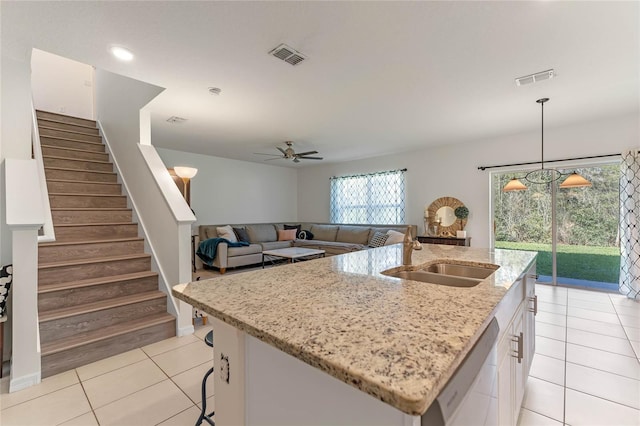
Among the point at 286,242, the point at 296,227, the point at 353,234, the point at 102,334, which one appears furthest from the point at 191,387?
the point at 296,227

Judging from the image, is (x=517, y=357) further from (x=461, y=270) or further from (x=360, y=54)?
(x=360, y=54)

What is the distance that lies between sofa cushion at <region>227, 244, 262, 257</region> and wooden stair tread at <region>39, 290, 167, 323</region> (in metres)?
2.44

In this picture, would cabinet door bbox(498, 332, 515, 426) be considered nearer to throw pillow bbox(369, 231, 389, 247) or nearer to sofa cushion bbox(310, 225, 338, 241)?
throw pillow bbox(369, 231, 389, 247)

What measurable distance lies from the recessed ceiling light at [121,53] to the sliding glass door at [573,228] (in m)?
5.45

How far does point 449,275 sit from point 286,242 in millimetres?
5162

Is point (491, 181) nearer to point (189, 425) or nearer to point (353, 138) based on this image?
point (353, 138)

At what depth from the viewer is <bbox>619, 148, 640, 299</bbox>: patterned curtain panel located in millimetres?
3578

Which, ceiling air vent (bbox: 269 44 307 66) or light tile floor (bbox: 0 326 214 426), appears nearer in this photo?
light tile floor (bbox: 0 326 214 426)

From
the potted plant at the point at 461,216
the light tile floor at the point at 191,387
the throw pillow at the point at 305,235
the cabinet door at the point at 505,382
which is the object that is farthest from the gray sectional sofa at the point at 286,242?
the cabinet door at the point at 505,382

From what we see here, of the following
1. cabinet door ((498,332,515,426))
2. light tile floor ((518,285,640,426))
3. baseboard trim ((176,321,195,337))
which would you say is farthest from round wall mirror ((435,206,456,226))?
baseboard trim ((176,321,195,337))

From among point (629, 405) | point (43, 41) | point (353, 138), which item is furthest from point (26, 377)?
point (353, 138)

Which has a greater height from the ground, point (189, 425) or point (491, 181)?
point (491, 181)

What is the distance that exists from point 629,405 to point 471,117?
3180mm

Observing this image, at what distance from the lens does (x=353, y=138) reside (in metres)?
4.83
